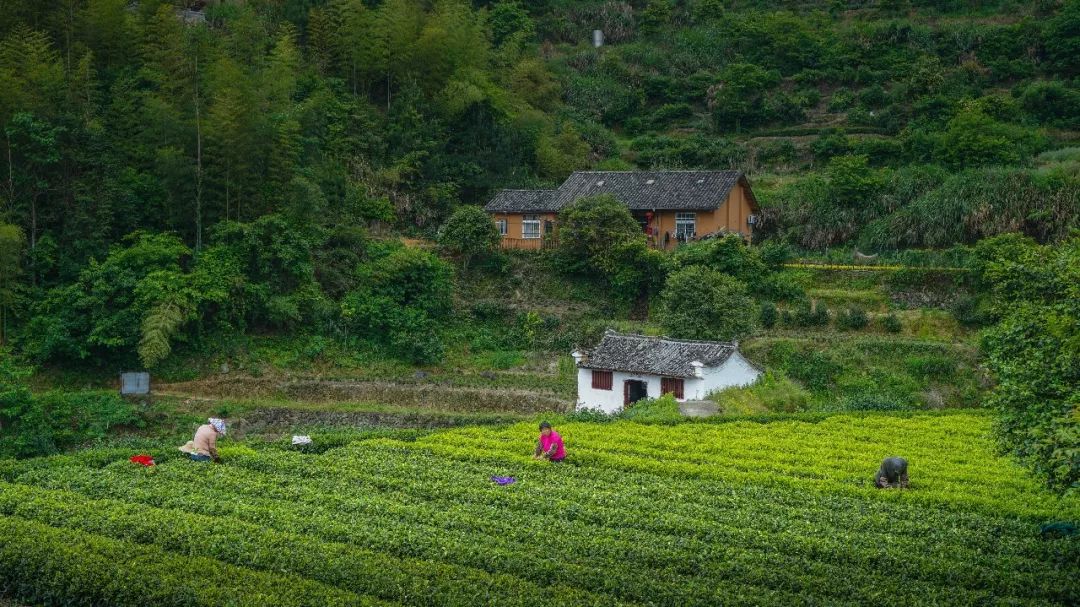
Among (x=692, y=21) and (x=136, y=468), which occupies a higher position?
(x=692, y=21)

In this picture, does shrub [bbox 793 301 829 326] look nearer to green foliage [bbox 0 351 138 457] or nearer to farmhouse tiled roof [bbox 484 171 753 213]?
farmhouse tiled roof [bbox 484 171 753 213]

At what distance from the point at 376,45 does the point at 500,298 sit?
16.6 m

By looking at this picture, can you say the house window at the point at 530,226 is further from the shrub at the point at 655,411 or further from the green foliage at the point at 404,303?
the shrub at the point at 655,411

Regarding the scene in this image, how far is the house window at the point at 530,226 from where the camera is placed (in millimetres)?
49625

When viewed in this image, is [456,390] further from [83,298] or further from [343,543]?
[343,543]

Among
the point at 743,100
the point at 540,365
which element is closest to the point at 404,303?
the point at 540,365

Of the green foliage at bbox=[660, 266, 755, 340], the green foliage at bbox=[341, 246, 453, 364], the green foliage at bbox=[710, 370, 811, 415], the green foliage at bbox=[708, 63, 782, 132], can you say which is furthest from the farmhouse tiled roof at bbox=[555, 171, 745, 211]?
the green foliage at bbox=[708, 63, 782, 132]

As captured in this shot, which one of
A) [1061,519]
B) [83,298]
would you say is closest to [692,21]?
[83,298]

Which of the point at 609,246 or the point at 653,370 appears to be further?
the point at 609,246

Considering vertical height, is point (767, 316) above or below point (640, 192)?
below

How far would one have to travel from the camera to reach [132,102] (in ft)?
142

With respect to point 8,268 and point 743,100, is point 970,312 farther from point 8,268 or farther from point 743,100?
point 8,268

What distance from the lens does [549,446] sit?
24.0 m

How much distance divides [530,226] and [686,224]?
735 centimetres
